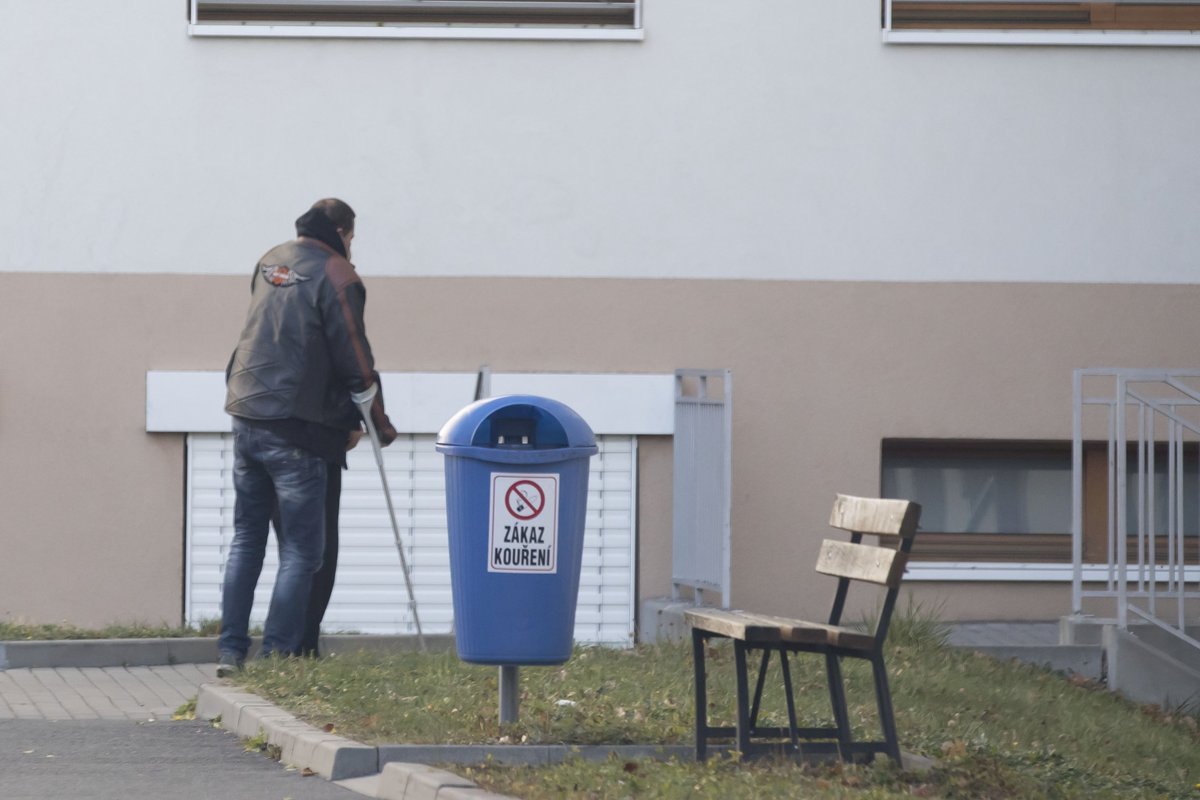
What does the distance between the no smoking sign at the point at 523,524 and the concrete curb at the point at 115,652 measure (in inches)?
113

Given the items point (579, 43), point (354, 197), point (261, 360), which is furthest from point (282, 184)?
point (261, 360)

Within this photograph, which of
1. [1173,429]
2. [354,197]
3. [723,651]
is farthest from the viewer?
[354,197]

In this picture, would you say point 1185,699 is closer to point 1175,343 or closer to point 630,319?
point 1175,343

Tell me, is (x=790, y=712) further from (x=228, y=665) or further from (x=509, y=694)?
(x=228, y=665)

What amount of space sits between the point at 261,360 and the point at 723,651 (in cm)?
243

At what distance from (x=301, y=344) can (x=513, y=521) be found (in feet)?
7.09

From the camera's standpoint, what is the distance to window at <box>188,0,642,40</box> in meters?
10.6

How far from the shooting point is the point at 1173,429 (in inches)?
354

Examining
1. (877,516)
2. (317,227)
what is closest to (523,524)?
(877,516)

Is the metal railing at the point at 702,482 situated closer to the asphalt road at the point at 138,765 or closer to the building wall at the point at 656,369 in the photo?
the building wall at the point at 656,369

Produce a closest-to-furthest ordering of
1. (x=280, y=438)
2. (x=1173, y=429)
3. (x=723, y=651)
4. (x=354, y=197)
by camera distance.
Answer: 1. (x=280, y=438)
2. (x=723, y=651)
3. (x=1173, y=429)
4. (x=354, y=197)

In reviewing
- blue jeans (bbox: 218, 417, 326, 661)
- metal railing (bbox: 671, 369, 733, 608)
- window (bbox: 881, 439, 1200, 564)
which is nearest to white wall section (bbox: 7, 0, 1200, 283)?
metal railing (bbox: 671, 369, 733, 608)

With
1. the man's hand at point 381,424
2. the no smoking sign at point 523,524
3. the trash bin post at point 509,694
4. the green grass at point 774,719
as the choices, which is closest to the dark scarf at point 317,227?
the man's hand at point 381,424

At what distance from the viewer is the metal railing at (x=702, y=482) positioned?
9.48 metres
